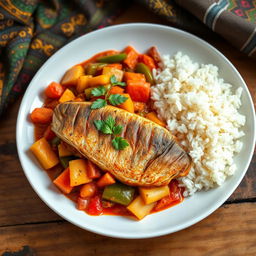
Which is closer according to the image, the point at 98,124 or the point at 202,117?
the point at 98,124

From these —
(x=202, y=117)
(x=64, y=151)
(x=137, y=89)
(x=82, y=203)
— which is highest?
(x=202, y=117)

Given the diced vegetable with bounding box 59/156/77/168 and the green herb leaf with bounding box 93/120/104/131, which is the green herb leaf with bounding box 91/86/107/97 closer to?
the green herb leaf with bounding box 93/120/104/131

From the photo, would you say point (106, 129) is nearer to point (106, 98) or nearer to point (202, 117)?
point (106, 98)

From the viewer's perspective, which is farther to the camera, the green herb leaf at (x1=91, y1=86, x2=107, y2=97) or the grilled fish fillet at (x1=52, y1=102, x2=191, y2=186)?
the green herb leaf at (x1=91, y1=86, x2=107, y2=97)

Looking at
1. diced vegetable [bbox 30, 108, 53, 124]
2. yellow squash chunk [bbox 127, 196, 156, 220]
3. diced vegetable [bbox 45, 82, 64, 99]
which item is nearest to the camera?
yellow squash chunk [bbox 127, 196, 156, 220]

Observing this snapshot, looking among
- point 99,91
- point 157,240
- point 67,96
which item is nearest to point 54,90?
point 67,96

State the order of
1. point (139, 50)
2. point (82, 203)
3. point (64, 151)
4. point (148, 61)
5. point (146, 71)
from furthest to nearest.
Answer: point (139, 50)
point (148, 61)
point (146, 71)
point (64, 151)
point (82, 203)

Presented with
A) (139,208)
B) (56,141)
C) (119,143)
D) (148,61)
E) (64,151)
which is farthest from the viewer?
(148,61)

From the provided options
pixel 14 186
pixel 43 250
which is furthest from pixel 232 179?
pixel 14 186

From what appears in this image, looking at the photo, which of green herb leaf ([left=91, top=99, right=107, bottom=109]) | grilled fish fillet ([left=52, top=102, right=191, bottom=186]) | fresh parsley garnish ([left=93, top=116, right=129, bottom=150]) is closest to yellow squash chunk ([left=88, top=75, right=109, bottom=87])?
green herb leaf ([left=91, top=99, right=107, bottom=109])
